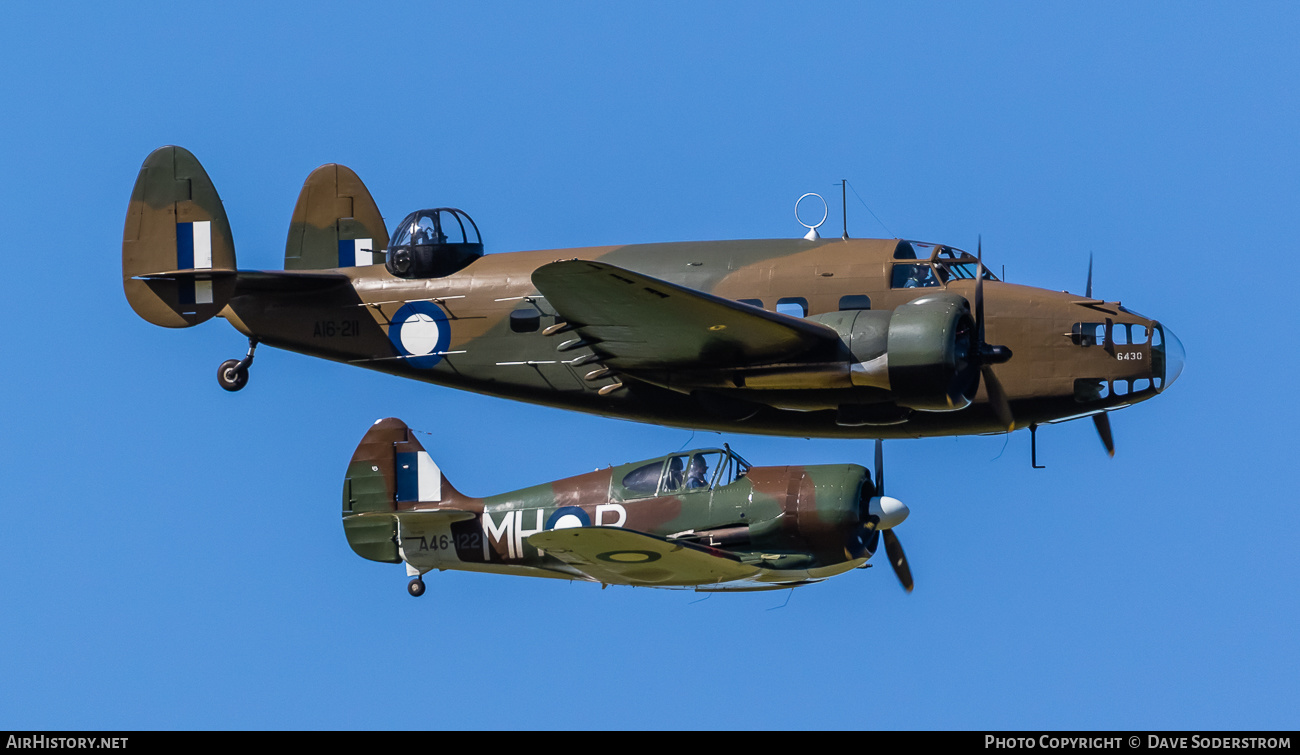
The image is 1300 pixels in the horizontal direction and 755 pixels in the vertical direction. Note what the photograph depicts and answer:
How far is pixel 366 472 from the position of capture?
1287 inches

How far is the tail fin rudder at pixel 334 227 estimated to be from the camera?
3000 centimetres

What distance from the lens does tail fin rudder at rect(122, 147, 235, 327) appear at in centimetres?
2728

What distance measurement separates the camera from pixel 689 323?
964 inches

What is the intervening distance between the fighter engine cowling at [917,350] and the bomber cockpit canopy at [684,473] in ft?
13.7

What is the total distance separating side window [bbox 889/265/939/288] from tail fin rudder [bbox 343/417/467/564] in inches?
354

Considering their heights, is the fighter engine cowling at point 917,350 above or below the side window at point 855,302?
below

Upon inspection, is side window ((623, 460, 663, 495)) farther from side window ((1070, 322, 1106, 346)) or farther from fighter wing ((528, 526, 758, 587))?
side window ((1070, 322, 1106, 346))

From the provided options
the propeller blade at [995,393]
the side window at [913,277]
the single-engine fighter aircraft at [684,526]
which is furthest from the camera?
the single-engine fighter aircraft at [684,526]

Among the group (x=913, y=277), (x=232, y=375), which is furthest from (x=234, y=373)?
(x=913, y=277)

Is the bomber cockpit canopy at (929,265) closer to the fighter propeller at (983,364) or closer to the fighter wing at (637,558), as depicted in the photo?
the fighter propeller at (983,364)

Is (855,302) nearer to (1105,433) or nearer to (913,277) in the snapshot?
(913,277)

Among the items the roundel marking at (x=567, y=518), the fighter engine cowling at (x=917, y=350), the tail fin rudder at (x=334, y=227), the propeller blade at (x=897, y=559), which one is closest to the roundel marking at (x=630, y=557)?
the roundel marking at (x=567, y=518)

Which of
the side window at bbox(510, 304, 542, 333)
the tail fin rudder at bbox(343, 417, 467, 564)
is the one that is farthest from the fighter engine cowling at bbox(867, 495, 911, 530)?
the tail fin rudder at bbox(343, 417, 467, 564)

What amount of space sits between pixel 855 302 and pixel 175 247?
30.4ft
